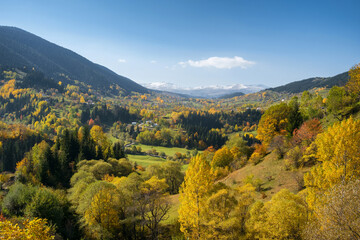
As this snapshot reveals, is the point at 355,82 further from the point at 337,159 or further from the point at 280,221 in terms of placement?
the point at 280,221

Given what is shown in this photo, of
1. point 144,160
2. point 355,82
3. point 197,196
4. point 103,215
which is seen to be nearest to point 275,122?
point 355,82

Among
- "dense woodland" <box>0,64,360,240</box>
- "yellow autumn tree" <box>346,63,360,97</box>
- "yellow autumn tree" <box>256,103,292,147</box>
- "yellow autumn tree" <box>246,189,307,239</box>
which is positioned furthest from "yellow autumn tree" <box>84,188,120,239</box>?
"yellow autumn tree" <box>346,63,360,97</box>

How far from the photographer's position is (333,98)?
44719 millimetres

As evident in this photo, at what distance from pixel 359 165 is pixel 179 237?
2756 cm

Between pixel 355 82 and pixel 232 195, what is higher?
pixel 355 82

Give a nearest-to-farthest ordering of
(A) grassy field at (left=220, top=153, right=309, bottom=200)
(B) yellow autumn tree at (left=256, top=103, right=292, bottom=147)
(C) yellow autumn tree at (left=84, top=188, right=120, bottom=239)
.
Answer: (C) yellow autumn tree at (left=84, top=188, right=120, bottom=239)
(A) grassy field at (left=220, top=153, right=309, bottom=200)
(B) yellow autumn tree at (left=256, top=103, right=292, bottom=147)

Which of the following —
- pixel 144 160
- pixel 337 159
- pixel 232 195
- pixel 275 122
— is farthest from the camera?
pixel 144 160

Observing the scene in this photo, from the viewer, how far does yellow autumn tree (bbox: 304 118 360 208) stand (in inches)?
874

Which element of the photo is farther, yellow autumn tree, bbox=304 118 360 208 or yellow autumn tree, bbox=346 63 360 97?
yellow autumn tree, bbox=346 63 360 97

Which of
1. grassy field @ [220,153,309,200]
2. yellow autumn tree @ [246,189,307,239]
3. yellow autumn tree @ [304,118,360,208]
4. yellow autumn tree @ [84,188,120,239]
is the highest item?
yellow autumn tree @ [304,118,360,208]

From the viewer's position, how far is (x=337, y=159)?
24.0m

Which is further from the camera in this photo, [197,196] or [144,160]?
[144,160]

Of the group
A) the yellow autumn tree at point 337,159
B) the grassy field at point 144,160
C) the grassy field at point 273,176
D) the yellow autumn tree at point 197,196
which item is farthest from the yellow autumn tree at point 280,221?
the grassy field at point 144,160

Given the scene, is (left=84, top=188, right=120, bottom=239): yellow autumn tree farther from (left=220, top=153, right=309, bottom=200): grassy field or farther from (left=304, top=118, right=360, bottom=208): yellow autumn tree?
(left=304, top=118, right=360, bottom=208): yellow autumn tree
